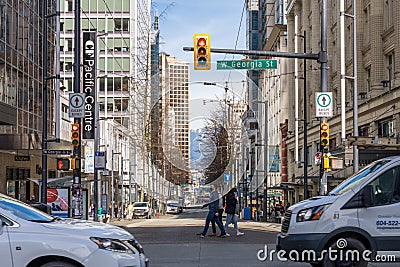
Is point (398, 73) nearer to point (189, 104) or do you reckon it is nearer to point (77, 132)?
point (189, 104)

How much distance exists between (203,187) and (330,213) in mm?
24899

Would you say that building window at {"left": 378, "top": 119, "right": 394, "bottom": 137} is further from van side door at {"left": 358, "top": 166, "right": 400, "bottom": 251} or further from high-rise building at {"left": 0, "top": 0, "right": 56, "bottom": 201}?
van side door at {"left": 358, "top": 166, "right": 400, "bottom": 251}

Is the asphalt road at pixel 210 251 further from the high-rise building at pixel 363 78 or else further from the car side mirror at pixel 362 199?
the high-rise building at pixel 363 78

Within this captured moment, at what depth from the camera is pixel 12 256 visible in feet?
29.1

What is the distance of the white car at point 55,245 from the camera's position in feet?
29.2

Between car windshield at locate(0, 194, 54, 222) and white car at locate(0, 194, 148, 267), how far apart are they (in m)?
0.11

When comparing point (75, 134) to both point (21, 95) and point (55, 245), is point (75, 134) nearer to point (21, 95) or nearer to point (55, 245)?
point (21, 95)

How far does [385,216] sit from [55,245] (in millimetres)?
5860

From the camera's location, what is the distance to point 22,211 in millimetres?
9773

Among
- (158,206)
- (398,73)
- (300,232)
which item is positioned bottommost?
(158,206)

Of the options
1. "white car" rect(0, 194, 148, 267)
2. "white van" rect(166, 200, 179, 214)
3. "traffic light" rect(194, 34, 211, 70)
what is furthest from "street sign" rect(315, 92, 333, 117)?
"white van" rect(166, 200, 179, 214)

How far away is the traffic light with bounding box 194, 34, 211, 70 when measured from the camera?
21.6m

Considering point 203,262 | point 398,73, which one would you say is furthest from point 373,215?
point 398,73

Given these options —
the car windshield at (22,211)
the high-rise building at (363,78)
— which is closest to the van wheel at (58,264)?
the car windshield at (22,211)
